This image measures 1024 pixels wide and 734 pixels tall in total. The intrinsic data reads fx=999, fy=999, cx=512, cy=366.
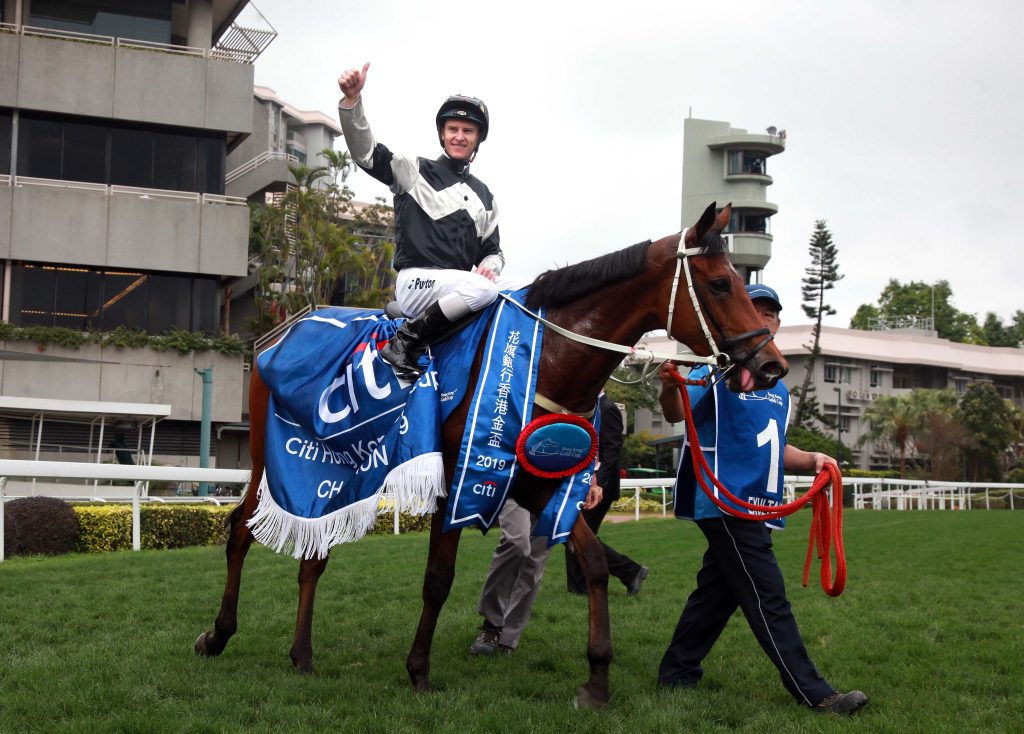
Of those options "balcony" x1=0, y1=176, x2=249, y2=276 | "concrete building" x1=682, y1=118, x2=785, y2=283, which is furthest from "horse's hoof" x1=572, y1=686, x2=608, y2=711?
"concrete building" x1=682, y1=118, x2=785, y2=283

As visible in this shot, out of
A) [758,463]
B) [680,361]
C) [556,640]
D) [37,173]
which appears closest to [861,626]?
[556,640]

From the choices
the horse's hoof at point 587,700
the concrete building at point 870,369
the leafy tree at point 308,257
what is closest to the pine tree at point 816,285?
the concrete building at point 870,369

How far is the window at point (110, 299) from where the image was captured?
26.0 meters

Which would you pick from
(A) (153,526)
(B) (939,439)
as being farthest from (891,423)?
(A) (153,526)

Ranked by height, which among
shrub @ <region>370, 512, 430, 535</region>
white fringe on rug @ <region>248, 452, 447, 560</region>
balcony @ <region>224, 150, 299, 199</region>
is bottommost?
shrub @ <region>370, 512, 430, 535</region>

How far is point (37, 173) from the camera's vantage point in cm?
2592

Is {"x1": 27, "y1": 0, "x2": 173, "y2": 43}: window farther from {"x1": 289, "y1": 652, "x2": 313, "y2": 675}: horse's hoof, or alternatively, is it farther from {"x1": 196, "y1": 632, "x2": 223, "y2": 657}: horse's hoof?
{"x1": 289, "y1": 652, "x2": 313, "y2": 675}: horse's hoof

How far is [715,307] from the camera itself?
182 inches

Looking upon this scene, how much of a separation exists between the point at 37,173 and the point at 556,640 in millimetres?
24130

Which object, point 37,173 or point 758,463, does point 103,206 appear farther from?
point 758,463

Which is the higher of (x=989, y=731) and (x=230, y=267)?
(x=230, y=267)

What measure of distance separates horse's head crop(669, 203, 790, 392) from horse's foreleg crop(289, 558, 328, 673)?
8.41 ft

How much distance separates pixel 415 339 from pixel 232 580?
209 cm

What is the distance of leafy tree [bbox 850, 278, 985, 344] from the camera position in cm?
8081
